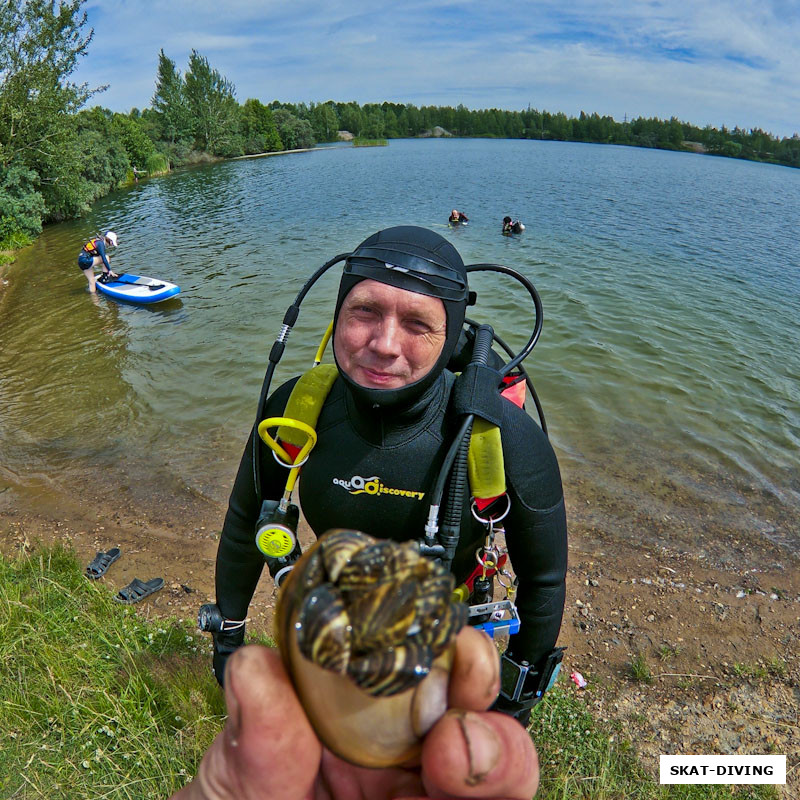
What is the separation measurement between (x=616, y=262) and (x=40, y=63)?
29.7 m

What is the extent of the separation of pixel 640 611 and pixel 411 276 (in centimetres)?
465

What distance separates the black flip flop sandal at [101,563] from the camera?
18.5ft

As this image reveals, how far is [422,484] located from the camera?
222 centimetres

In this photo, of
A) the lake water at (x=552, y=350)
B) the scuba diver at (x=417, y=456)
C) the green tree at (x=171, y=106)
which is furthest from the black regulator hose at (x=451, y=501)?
the green tree at (x=171, y=106)

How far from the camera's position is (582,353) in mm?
11852

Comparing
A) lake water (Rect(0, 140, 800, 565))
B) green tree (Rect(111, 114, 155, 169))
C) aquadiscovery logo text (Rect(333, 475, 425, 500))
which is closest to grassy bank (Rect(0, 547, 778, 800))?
aquadiscovery logo text (Rect(333, 475, 425, 500))

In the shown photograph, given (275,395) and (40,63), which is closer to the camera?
(275,395)

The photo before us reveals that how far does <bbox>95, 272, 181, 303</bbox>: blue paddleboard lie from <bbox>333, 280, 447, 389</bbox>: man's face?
610 inches

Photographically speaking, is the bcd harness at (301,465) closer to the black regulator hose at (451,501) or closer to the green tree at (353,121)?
the black regulator hose at (451,501)

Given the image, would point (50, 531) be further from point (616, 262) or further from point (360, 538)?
point (616, 262)

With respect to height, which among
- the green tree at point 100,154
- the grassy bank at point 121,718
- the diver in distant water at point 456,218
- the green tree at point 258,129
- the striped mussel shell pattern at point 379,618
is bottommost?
the grassy bank at point 121,718

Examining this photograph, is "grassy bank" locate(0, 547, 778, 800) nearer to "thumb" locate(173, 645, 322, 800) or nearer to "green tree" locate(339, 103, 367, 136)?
"thumb" locate(173, 645, 322, 800)

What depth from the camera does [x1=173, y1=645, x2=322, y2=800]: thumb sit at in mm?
895

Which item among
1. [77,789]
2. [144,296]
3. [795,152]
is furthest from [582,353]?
[795,152]
